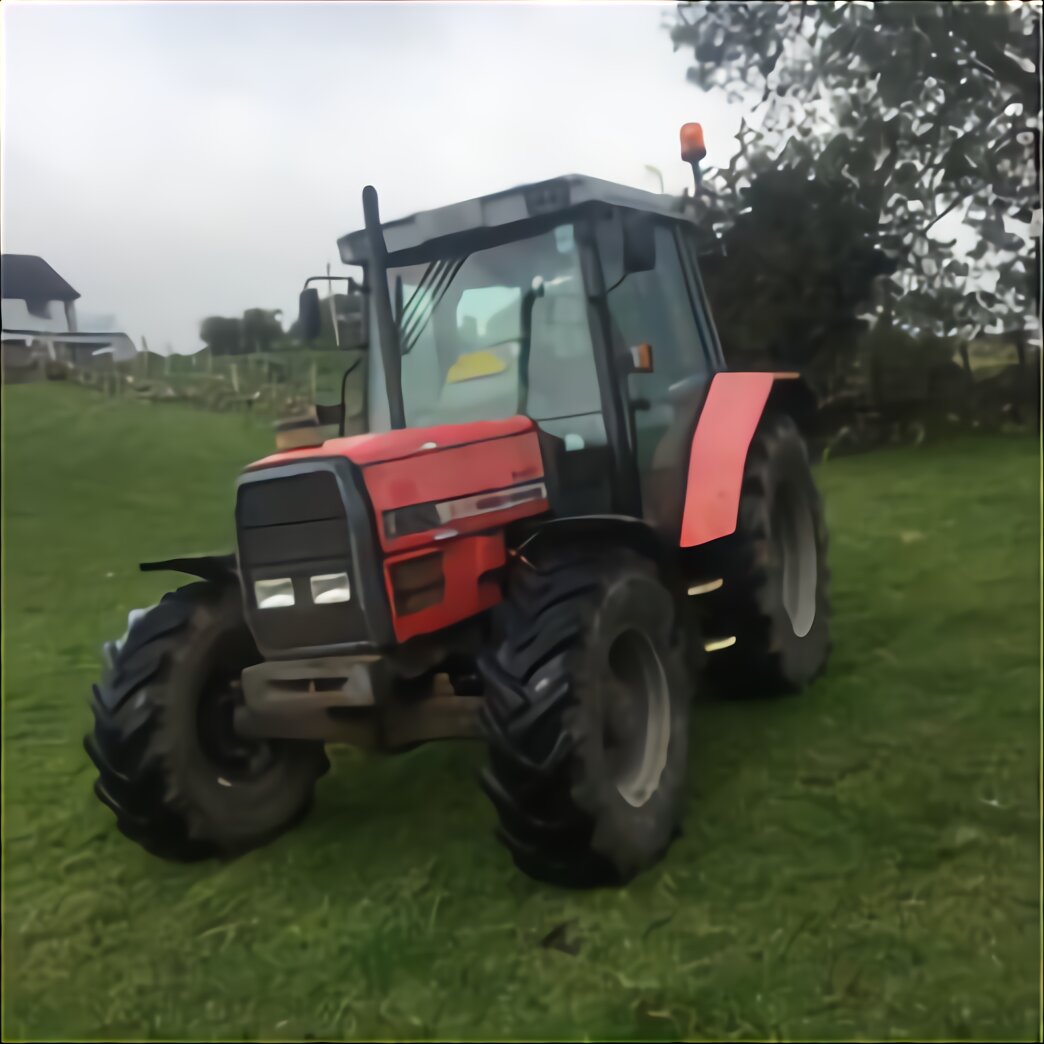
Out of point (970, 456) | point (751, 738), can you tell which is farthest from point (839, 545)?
point (751, 738)

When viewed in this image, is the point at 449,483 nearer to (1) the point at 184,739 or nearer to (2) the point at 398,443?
(2) the point at 398,443

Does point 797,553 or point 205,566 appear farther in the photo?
point 797,553

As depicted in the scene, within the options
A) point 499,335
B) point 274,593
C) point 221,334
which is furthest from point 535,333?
point 274,593

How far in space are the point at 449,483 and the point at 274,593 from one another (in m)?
0.45

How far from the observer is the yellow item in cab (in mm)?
2391

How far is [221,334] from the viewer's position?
240cm

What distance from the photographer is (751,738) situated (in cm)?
257

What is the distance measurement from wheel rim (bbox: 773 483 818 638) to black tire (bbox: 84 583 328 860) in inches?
68.7

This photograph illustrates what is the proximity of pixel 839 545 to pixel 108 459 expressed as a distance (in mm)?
2711

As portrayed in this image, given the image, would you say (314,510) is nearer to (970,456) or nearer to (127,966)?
(127,966)

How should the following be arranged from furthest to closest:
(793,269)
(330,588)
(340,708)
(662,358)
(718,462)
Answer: (793,269) → (662,358) → (718,462) → (340,708) → (330,588)

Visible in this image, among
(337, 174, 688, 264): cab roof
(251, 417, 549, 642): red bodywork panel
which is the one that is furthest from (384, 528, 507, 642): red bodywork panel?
(337, 174, 688, 264): cab roof

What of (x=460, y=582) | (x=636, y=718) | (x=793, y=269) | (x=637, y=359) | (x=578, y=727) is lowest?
(x=636, y=718)

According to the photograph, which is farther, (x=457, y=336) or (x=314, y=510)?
(x=457, y=336)
